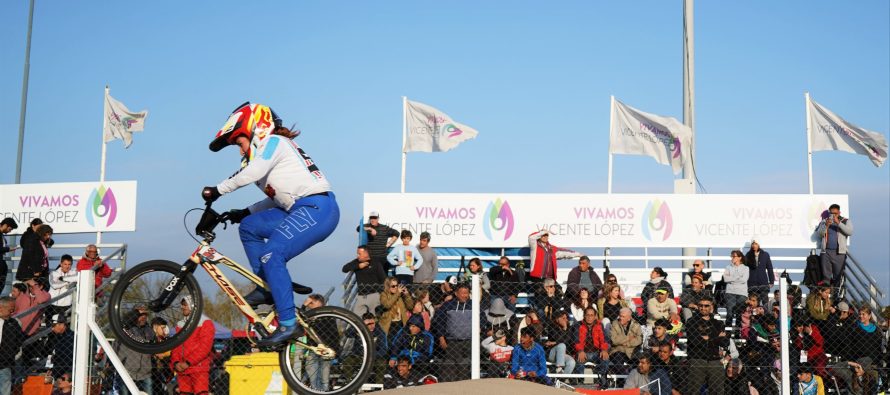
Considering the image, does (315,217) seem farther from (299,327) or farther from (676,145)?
(676,145)

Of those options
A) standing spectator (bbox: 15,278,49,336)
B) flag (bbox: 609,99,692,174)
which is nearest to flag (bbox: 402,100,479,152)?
flag (bbox: 609,99,692,174)

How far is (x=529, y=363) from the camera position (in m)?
12.6

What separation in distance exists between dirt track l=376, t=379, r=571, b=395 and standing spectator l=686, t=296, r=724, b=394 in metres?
2.92

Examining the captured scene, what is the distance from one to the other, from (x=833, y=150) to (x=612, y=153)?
4600 mm

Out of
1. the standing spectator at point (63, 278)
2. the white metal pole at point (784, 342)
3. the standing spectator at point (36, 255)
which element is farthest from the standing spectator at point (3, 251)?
the white metal pole at point (784, 342)

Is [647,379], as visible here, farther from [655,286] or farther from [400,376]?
[400,376]

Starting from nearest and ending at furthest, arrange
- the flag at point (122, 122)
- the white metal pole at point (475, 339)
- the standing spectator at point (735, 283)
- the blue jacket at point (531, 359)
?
1. the white metal pole at point (475, 339)
2. the blue jacket at point (531, 359)
3. the standing spectator at point (735, 283)
4. the flag at point (122, 122)

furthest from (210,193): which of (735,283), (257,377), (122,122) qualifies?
(122,122)

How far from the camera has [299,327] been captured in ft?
26.5

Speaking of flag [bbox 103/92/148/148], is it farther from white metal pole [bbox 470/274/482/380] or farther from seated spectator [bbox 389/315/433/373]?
white metal pole [bbox 470/274/482/380]

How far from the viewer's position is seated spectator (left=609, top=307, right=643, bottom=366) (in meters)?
13.0

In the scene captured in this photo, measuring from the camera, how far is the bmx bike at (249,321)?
8.08 meters

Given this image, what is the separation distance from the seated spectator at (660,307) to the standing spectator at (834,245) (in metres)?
4.39

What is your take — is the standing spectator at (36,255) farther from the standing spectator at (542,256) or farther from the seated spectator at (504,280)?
the standing spectator at (542,256)
